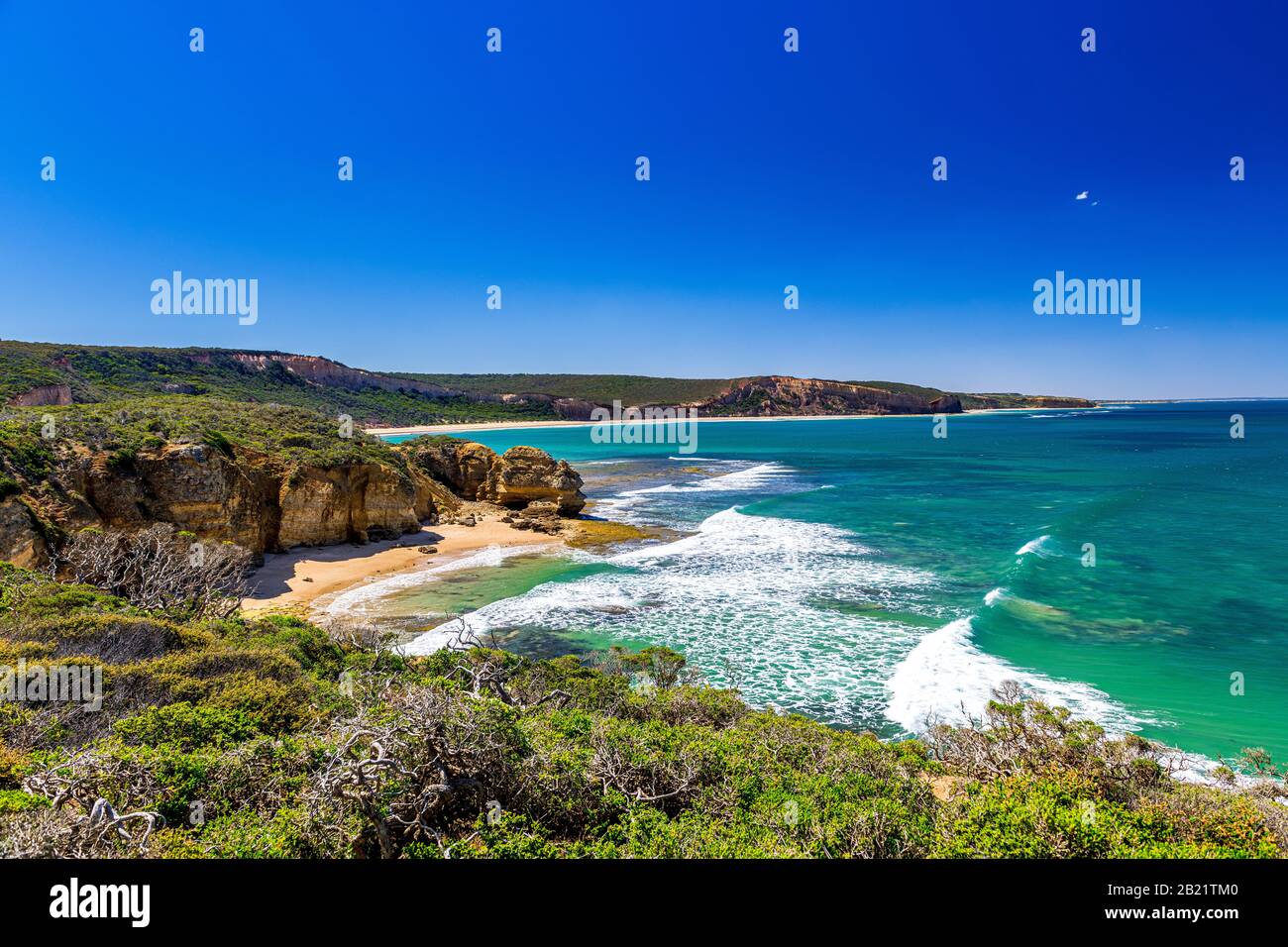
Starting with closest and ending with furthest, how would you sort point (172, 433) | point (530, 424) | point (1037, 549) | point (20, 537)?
point (20, 537) < point (172, 433) < point (1037, 549) < point (530, 424)

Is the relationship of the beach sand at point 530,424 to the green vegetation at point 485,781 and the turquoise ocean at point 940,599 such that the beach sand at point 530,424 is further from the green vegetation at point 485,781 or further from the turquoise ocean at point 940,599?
the green vegetation at point 485,781

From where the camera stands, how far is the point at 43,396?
45.5 m

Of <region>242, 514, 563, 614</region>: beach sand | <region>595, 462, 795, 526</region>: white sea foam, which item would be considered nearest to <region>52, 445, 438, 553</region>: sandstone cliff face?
<region>242, 514, 563, 614</region>: beach sand

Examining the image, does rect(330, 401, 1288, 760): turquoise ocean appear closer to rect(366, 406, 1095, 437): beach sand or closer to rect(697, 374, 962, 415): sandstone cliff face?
rect(366, 406, 1095, 437): beach sand

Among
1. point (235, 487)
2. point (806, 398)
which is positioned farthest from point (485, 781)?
point (806, 398)

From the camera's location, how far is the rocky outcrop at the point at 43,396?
139ft

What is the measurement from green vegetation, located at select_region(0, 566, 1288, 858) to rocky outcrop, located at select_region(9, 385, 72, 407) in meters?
47.1

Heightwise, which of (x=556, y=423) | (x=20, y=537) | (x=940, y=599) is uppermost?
(x=556, y=423)

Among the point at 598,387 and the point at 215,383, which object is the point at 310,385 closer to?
the point at 215,383

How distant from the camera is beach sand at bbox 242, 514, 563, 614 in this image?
2073cm

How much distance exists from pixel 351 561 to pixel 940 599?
912 inches

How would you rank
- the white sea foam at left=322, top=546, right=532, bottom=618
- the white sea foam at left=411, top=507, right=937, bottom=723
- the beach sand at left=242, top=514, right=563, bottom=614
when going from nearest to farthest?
the white sea foam at left=411, top=507, right=937, bottom=723, the white sea foam at left=322, top=546, right=532, bottom=618, the beach sand at left=242, top=514, right=563, bottom=614
